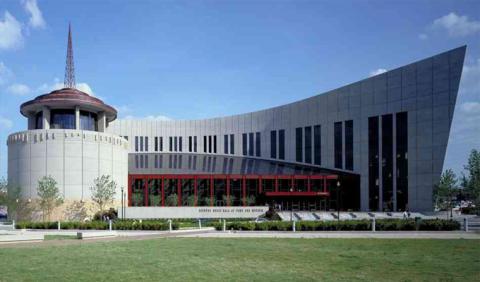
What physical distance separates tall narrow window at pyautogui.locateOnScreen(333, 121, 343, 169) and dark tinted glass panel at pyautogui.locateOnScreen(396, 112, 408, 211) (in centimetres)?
1134

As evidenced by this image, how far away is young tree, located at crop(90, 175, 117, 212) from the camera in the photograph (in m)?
67.6

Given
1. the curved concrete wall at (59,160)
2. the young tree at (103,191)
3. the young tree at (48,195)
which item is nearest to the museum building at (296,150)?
the curved concrete wall at (59,160)

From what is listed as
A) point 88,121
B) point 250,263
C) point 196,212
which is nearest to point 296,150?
point 196,212

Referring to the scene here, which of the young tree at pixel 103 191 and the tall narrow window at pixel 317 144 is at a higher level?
the tall narrow window at pixel 317 144

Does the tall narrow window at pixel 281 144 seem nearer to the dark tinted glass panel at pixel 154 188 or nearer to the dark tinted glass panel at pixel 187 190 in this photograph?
the dark tinted glass panel at pixel 187 190

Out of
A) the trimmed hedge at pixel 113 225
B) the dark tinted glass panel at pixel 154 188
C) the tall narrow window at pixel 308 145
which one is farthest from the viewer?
the tall narrow window at pixel 308 145

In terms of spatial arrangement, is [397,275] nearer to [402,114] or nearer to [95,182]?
[95,182]

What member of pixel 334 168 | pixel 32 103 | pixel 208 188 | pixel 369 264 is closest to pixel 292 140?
pixel 334 168

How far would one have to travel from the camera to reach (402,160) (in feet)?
265

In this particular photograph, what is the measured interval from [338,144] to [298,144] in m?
9.54

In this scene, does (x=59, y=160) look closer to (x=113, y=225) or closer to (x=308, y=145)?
(x=113, y=225)

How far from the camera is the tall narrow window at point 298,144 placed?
3784 inches

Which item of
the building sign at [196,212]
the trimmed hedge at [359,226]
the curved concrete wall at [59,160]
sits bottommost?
the building sign at [196,212]

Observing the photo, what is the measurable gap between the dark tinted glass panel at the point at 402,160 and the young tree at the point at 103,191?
1808 inches
